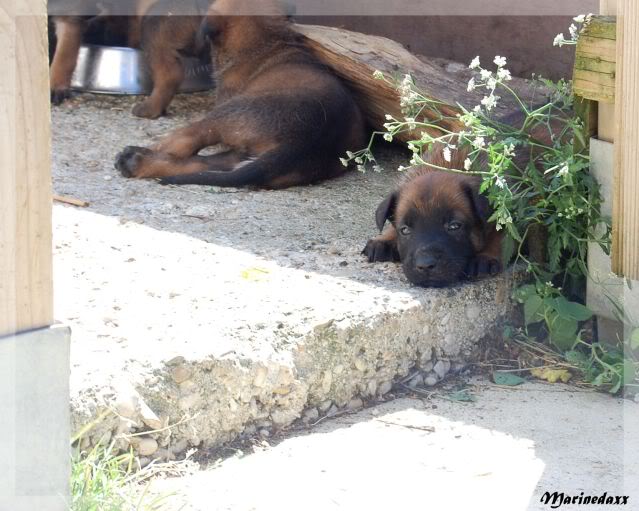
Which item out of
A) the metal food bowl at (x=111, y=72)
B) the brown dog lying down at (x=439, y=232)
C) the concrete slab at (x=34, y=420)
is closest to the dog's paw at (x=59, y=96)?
the metal food bowl at (x=111, y=72)

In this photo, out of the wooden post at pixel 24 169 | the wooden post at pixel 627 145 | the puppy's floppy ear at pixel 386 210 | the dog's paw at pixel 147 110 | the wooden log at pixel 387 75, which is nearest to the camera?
the wooden post at pixel 24 169

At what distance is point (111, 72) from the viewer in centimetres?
817

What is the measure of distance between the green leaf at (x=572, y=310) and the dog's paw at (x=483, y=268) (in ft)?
1.14

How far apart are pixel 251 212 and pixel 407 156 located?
65.1 inches

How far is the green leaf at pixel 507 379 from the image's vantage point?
165 inches

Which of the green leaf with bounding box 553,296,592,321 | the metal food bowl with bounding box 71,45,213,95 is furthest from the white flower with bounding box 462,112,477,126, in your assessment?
the metal food bowl with bounding box 71,45,213,95

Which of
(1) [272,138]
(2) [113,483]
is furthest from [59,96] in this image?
(2) [113,483]

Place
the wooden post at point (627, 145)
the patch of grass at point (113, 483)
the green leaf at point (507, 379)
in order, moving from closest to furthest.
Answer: the patch of grass at point (113, 483), the wooden post at point (627, 145), the green leaf at point (507, 379)

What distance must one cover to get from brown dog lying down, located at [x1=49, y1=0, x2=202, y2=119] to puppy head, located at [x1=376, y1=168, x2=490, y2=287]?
3.34 m

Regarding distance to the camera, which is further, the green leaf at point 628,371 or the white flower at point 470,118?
the white flower at point 470,118

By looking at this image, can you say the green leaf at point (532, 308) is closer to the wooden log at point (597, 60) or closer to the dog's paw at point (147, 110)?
the wooden log at point (597, 60)

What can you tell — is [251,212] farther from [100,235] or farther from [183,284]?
[183,284]

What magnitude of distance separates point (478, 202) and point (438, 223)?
8.1 inches

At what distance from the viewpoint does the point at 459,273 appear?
450 cm
